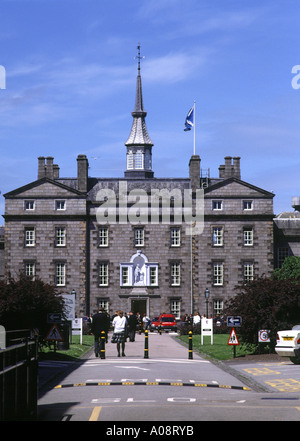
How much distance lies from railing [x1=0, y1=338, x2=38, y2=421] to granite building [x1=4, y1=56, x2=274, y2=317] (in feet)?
212

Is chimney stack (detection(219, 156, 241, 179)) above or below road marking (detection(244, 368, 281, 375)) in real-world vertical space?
above

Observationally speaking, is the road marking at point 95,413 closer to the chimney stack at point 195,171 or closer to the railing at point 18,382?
the railing at point 18,382

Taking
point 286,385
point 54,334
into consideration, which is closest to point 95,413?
point 286,385

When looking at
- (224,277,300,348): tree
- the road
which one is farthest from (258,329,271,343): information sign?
the road

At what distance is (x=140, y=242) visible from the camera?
262ft

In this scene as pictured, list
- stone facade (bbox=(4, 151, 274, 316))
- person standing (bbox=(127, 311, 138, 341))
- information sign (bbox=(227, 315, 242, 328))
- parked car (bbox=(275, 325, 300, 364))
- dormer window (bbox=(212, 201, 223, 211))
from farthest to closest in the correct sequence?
dormer window (bbox=(212, 201, 223, 211)) → stone facade (bbox=(4, 151, 274, 316)) → person standing (bbox=(127, 311, 138, 341)) → information sign (bbox=(227, 315, 242, 328)) → parked car (bbox=(275, 325, 300, 364))

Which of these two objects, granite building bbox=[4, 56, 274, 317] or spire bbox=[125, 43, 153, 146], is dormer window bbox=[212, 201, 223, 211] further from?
spire bbox=[125, 43, 153, 146]

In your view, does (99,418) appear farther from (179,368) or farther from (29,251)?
(29,251)

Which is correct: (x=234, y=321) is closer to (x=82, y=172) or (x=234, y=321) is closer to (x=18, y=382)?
(x=18, y=382)

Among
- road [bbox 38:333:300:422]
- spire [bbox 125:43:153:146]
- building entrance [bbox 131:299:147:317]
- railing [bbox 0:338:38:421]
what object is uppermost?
spire [bbox 125:43:153:146]

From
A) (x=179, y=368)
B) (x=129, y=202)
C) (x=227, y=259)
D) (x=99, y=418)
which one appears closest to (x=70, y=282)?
(x=129, y=202)

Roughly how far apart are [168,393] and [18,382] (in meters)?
5.79

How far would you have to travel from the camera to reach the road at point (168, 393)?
13336mm

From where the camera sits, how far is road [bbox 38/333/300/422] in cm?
1334
